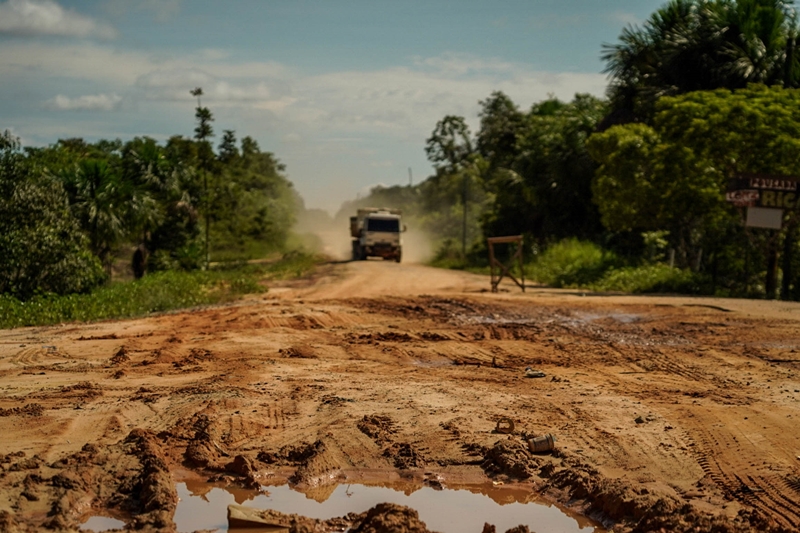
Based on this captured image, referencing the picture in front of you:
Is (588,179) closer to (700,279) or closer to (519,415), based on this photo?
(700,279)

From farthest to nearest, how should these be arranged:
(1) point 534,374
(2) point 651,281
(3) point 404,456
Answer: (2) point 651,281, (1) point 534,374, (3) point 404,456

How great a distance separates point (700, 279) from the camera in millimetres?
25781

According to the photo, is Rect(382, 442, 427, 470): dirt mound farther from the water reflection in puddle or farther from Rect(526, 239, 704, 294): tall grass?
Rect(526, 239, 704, 294): tall grass

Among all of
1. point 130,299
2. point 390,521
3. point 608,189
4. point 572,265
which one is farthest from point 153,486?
point 572,265

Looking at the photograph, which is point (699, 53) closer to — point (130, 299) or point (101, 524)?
point (130, 299)

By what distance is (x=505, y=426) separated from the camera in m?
9.38

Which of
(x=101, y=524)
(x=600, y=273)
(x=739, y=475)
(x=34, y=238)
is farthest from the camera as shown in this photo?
(x=600, y=273)

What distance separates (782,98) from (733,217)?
3.19 m

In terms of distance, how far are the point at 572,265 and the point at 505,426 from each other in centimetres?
2323

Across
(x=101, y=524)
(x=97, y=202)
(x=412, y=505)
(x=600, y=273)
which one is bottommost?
(x=600, y=273)

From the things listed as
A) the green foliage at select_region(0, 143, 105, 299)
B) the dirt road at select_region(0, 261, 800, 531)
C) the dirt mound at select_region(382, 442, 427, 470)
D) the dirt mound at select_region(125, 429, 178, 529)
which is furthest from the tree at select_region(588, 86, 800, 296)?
the dirt mound at select_region(125, 429, 178, 529)

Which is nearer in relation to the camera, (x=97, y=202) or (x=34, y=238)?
(x=34, y=238)

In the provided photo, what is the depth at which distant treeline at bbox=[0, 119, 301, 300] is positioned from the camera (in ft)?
70.5

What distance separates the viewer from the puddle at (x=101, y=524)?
6719mm
